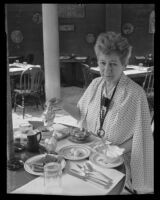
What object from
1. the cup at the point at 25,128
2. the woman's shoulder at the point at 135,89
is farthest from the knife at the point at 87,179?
the woman's shoulder at the point at 135,89

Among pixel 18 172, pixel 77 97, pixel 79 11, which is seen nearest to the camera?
pixel 18 172

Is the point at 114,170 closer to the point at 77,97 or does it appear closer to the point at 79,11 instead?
the point at 77,97

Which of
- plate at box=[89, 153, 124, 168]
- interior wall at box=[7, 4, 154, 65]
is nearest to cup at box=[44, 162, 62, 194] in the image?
plate at box=[89, 153, 124, 168]

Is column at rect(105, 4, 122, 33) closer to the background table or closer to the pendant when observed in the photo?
the background table

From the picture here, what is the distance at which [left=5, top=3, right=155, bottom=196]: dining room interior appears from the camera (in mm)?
1041

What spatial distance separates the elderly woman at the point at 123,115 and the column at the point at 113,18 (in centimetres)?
557


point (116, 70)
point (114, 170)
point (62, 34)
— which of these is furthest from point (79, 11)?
point (114, 170)

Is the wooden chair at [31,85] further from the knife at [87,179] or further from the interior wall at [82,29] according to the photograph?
the knife at [87,179]

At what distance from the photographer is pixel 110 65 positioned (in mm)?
1484

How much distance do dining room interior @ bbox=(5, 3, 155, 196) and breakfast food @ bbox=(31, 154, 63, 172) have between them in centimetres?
2

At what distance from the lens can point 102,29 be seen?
→ 7094 millimetres

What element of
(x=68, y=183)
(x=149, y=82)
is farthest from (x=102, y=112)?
(x=149, y=82)
